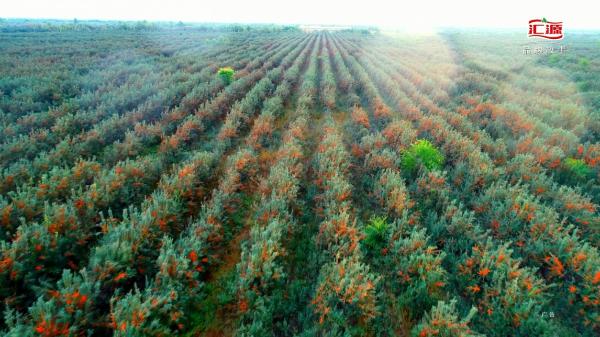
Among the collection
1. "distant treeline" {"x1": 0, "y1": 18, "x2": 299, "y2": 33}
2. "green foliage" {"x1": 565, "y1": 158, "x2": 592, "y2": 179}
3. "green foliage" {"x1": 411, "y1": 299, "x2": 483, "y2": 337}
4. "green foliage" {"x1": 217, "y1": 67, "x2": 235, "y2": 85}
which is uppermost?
"distant treeline" {"x1": 0, "y1": 18, "x2": 299, "y2": 33}

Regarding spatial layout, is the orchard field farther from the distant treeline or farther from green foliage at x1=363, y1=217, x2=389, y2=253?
the distant treeline

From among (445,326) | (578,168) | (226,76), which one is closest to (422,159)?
(578,168)

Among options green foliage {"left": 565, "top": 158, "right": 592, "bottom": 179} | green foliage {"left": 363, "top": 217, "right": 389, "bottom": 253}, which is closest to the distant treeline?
green foliage {"left": 363, "top": 217, "right": 389, "bottom": 253}

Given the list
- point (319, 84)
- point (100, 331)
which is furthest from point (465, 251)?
point (319, 84)

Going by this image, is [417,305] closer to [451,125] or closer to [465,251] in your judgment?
[465,251]

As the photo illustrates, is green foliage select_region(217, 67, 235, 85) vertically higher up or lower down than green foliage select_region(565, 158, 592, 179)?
higher up

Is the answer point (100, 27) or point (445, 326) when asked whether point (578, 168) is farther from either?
point (100, 27)

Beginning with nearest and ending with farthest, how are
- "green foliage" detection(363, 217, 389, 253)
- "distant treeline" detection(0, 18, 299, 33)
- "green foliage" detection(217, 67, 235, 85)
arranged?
"green foliage" detection(363, 217, 389, 253)
"green foliage" detection(217, 67, 235, 85)
"distant treeline" detection(0, 18, 299, 33)

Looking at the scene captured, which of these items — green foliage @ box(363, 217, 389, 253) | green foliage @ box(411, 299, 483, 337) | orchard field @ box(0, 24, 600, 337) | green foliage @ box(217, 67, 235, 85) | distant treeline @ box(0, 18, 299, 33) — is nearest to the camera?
green foliage @ box(411, 299, 483, 337)

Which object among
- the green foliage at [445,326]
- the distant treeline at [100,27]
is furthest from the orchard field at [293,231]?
the distant treeline at [100,27]
